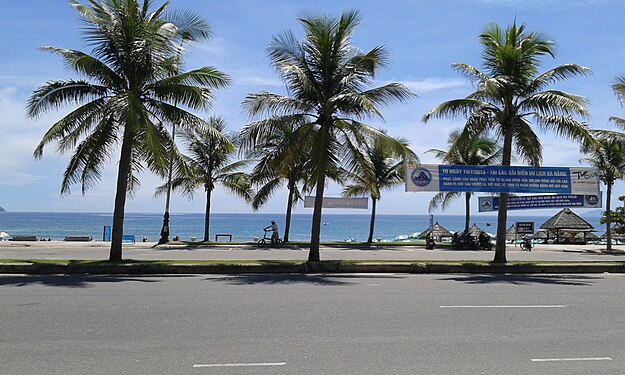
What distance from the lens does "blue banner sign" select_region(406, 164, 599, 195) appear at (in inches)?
832

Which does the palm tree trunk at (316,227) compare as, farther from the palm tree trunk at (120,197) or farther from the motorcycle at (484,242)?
the motorcycle at (484,242)

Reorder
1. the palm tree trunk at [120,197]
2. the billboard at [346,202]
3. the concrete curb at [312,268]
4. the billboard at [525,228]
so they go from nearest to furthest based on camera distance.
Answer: the concrete curb at [312,268], the palm tree trunk at [120,197], the billboard at [525,228], the billboard at [346,202]

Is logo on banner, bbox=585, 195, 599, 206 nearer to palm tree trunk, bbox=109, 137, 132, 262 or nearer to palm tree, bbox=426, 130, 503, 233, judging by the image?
palm tree, bbox=426, 130, 503, 233

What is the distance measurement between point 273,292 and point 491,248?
86.6 feet

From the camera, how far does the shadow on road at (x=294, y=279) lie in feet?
46.2

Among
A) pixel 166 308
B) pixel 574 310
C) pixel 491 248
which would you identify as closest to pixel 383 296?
pixel 574 310

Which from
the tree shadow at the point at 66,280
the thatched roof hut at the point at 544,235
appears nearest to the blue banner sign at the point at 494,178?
the tree shadow at the point at 66,280

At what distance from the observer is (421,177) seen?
2573cm

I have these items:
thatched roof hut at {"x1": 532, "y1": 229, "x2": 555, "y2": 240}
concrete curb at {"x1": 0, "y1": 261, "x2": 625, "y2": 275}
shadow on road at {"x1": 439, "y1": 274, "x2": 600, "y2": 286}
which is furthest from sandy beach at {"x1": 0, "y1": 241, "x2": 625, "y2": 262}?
thatched roof hut at {"x1": 532, "y1": 229, "x2": 555, "y2": 240}

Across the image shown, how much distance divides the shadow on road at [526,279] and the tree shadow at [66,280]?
27.2 feet

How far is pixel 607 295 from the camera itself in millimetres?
12211

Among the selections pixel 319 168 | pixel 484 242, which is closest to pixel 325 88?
pixel 319 168

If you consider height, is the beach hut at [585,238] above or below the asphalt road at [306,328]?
above

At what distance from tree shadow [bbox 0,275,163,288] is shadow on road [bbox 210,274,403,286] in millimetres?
2109
